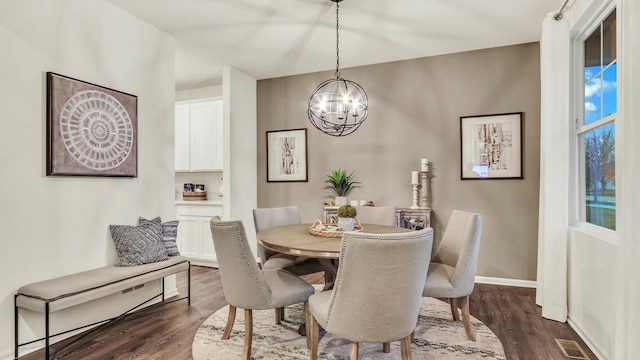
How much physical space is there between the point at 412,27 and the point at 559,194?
6.68 ft

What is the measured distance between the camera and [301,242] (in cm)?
232

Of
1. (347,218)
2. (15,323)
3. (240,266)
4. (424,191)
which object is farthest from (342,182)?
(15,323)

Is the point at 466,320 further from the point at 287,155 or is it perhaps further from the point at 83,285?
the point at 287,155

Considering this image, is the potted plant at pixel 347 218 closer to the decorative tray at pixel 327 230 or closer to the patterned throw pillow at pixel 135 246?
the decorative tray at pixel 327 230

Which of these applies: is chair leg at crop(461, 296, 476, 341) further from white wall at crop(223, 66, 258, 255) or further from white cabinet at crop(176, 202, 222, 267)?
white cabinet at crop(176, 202, 222, 267)

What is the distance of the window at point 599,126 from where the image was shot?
243 centimetres

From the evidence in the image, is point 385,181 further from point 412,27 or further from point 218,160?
point 218,160

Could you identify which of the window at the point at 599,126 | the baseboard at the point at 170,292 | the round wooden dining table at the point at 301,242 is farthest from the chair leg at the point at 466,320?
the baseboard at the point at 170,292

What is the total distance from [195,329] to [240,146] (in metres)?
2.61

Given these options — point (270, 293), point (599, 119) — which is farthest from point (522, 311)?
point (270, 293)

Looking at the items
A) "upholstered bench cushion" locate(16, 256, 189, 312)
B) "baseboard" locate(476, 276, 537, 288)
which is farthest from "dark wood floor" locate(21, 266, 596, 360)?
"upholstered bench cushion" locate(16, 256, 189, 312)

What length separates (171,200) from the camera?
3.59 m

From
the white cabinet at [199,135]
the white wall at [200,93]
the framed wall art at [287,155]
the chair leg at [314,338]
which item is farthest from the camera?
the white wall at [200,93]

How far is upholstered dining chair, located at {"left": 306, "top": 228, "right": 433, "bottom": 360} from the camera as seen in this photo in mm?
1652
